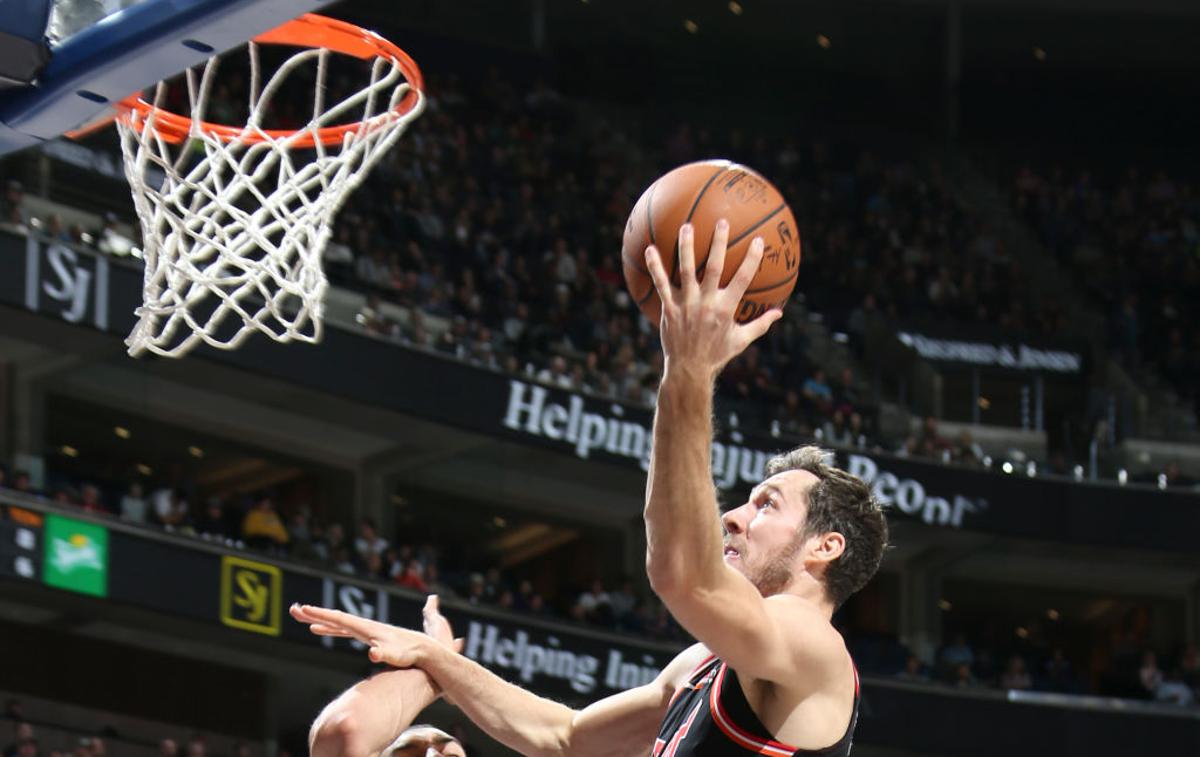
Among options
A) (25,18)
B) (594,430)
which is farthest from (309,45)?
(594,430)

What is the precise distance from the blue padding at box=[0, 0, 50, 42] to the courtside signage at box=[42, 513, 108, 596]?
29.9ft

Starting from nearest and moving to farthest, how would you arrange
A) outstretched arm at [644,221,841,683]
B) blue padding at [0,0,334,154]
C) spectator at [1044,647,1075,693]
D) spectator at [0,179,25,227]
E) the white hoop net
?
outstretched arm at [644,221,841,683], blue padding at [0,0,334,154], the white hoop net, spectator at [0,179,25,227], spectator at [1044,647,1075,693]

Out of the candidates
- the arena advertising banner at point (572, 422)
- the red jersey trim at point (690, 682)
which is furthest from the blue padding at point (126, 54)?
the arena advertising banner at point (572, 422)

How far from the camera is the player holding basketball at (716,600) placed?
9.26 ft

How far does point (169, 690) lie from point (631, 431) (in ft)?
15.8

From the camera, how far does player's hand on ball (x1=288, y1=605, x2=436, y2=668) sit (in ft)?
11.2

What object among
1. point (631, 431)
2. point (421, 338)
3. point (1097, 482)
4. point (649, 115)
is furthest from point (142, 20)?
point (649, 115)

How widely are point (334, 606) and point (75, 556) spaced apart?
2041mm

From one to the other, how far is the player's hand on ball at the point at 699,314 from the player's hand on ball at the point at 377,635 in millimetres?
896

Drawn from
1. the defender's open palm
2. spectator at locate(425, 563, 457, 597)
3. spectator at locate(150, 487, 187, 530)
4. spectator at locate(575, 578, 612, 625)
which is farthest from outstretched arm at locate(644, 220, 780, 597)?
spectator at locate(575, 578, 612, 625)

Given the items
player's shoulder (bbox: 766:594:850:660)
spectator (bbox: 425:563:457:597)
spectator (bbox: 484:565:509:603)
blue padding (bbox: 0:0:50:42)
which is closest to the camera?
player's shoulder (bbox: 766:594:850:660)

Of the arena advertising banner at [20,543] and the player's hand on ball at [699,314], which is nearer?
the player's hand on ball at [699,314]

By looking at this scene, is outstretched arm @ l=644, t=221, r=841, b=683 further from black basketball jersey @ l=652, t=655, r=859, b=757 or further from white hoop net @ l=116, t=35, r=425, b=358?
white hoop net @ l=116, t=35, r=425, b=358

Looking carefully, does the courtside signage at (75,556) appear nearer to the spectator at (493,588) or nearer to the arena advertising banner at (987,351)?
the spectator at (493,588)
